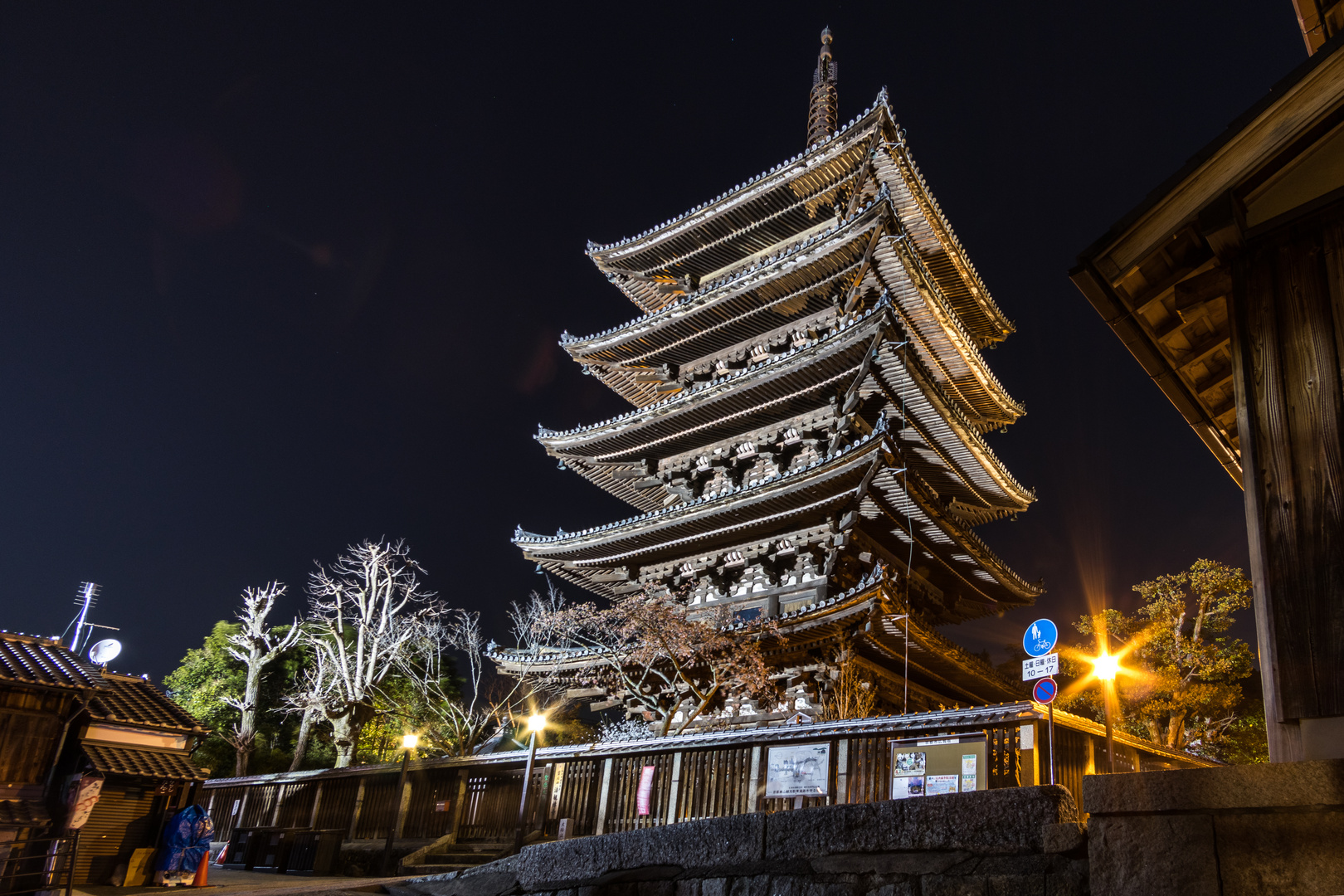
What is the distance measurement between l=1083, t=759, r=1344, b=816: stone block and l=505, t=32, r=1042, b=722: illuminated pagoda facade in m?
12.8

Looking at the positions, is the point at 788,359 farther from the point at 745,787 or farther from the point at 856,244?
the point at 745,787

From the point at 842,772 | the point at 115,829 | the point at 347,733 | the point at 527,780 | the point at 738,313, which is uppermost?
the point at 738,313

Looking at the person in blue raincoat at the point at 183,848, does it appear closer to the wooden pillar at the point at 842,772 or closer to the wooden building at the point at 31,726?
the wooden building at the point at 31,726

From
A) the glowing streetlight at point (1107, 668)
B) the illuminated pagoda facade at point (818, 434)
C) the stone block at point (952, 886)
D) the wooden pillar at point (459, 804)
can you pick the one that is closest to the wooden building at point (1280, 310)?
the stone block at point (952, 886)

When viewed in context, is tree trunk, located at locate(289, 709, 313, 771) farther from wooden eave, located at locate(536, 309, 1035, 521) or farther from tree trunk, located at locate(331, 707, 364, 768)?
wooden eave, located at locate(536, 309, 1035, 521)

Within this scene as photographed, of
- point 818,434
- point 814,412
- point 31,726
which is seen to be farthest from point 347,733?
point 814,412

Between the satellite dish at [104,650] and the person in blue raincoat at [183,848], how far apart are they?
5.12 m

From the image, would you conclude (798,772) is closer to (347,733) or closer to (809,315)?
(809,315)

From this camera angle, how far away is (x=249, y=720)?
98.2 feet

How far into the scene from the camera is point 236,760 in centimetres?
2958

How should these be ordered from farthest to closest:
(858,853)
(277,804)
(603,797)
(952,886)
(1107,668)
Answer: (277,804)
(603,797)
(1107,668)
(858,853)
(952,886)

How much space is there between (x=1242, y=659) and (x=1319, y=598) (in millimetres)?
23245

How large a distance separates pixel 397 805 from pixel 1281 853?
15995 mm

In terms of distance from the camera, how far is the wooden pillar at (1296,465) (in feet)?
14.2
